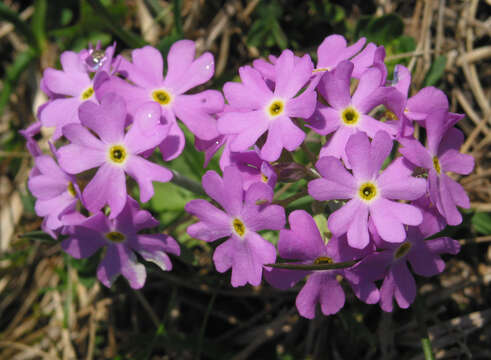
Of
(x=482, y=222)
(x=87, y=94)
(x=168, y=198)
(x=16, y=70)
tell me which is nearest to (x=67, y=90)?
(x=87, y=94)

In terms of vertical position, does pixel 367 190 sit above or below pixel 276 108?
below

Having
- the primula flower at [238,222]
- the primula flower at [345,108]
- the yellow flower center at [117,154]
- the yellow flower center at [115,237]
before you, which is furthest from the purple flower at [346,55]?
the yellow flower center at [115,237]

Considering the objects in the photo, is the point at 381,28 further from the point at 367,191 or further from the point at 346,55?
the point at 367,191

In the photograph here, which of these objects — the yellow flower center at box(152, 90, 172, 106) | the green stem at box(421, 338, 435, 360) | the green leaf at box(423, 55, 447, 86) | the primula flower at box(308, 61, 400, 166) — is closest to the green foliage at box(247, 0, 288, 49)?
the green leaf at box(423, 55, 447, 86)

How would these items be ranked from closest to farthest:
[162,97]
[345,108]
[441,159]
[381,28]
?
[345,108] < [441,159] < [162,97] < [381,28]

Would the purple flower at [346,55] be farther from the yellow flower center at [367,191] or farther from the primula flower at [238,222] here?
the primula flower at [238,222]

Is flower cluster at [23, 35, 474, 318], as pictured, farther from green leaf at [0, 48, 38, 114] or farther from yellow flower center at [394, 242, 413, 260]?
green leaf at [0, 48, 38, 114]

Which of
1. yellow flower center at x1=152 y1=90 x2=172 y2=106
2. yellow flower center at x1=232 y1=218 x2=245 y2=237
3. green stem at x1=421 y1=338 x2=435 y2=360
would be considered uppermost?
yellow flower center at x1=152 y1=90 x2=172 y2=106
